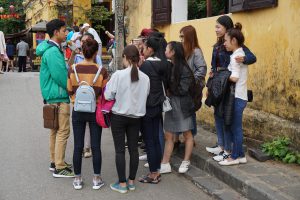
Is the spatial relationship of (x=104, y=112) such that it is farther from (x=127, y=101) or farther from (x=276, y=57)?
(x=276, y=57)

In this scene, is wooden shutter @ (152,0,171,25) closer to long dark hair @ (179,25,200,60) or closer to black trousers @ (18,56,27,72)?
long dark hair @ (179,25,200,60)

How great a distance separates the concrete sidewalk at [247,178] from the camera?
4.59 meters

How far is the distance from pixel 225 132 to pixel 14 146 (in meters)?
3.68

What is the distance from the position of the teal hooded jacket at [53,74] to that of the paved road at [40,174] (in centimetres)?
108

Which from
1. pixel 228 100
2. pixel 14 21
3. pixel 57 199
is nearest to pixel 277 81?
pixel 228 100

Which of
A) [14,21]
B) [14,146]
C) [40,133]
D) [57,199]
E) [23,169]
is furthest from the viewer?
[14,21]

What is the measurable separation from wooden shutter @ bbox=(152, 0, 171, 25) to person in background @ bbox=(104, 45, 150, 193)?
14.2ft

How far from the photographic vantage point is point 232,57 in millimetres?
5203

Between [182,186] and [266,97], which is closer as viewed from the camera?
[182,186]

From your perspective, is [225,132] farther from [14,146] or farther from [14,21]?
[14,21]

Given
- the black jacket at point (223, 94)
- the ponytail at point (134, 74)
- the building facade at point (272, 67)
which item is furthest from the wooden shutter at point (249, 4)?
the ponytail at point (134, 74)

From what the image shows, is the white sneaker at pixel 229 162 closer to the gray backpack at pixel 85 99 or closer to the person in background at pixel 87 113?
the person in background at pixel 87 113

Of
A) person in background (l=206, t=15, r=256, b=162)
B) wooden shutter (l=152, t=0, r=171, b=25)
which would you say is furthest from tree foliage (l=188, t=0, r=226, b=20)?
person in background (l=206, t=15, r=256, b=162)

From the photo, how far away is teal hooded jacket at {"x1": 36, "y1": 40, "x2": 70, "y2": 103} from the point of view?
5.39m
